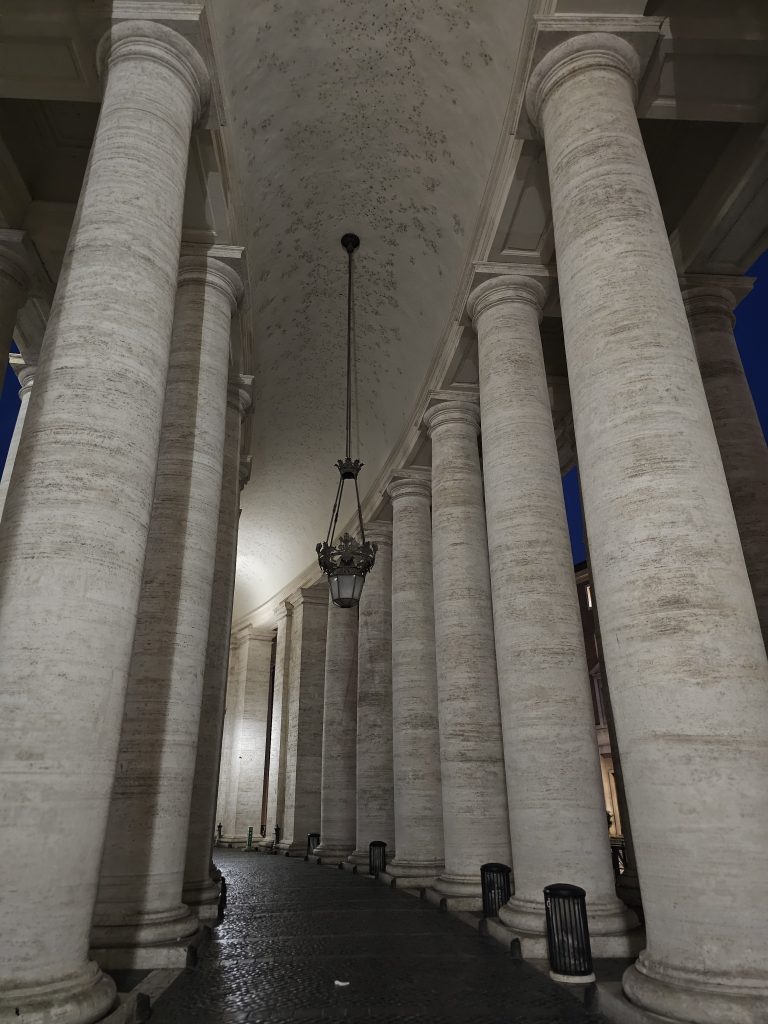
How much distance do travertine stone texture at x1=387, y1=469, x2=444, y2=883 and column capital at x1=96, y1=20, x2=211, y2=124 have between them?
13328 mm

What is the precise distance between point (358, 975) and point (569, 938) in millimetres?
2601

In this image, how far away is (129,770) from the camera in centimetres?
936

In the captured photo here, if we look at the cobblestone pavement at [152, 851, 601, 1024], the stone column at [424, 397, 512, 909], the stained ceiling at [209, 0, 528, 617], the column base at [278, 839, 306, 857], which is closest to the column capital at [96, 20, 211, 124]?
the stained ceiling at [209, 0, 528, 617]

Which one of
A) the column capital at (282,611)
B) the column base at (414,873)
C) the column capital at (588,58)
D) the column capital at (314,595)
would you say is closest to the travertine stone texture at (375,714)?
the column base at (414,873)

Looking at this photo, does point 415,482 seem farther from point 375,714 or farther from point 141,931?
point 141,931

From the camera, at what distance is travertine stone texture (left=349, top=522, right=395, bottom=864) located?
→ 2253cm

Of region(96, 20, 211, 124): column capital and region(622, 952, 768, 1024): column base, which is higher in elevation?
region(96, 20, 211, 124): column capital

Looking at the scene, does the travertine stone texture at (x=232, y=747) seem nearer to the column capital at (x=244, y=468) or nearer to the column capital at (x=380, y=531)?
the column capital at (x=380, y=531)

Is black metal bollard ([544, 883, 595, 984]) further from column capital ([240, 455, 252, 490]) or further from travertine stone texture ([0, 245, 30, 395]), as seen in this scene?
column capital ([240, 455, 252, 490])

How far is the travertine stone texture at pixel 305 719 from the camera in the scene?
31.1 m

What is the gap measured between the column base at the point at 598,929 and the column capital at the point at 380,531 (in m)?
16.5

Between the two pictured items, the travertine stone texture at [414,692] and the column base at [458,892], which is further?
the travertine stone texture at [414,692]

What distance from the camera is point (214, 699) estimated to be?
544 inches

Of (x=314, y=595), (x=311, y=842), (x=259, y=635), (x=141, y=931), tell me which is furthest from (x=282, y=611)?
(x=141, y=931)
